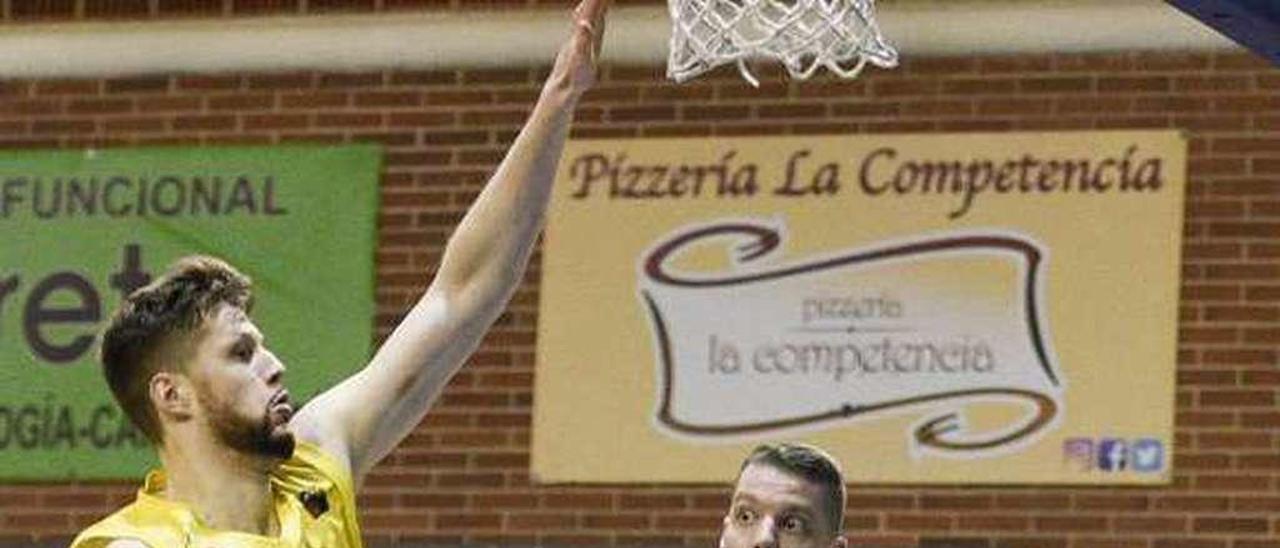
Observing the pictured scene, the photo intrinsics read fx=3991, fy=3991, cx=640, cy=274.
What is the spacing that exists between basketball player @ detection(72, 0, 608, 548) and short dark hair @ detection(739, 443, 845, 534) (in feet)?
2.02

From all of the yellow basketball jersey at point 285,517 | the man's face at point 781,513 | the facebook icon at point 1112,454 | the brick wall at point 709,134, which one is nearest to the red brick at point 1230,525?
the brick wall at point 709,134

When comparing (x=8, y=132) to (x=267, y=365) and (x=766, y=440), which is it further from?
(x=267, y=365)

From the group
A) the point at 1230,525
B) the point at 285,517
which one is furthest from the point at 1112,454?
the point at 285,517

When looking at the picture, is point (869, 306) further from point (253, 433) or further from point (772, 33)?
point (253, 433)

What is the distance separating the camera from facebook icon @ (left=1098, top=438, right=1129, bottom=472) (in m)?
13.4

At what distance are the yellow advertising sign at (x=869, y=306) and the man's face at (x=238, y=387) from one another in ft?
23.3

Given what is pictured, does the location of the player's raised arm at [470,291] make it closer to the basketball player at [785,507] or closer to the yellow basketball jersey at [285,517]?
the yellow basketball jersey at [285,517]

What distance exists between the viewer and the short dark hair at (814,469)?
7094 mm

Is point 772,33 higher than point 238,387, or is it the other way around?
point 772,33

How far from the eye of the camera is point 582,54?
689cm

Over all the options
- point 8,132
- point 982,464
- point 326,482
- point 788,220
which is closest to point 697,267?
point 788,220

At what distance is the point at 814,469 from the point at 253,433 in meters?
1.11

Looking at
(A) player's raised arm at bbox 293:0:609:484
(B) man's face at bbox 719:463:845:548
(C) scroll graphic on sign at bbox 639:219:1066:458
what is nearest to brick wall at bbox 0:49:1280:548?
(C) scroll graphic on sign at bbox 639:219:1066:458

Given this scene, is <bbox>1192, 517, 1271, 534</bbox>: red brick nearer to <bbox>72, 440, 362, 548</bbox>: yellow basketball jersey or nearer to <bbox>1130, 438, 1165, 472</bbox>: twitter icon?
<bbox>1130, 438, 1165, 472</bbox>: twitter icon
